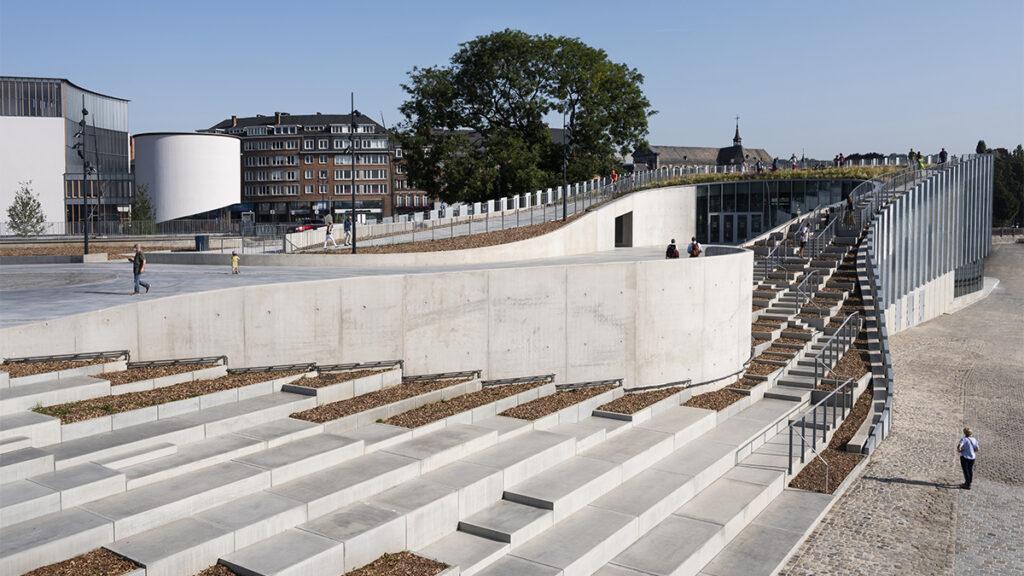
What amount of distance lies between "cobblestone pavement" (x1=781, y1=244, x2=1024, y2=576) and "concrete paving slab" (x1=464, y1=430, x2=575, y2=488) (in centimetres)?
385

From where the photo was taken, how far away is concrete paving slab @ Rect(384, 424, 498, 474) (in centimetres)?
1226

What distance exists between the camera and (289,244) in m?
33.9

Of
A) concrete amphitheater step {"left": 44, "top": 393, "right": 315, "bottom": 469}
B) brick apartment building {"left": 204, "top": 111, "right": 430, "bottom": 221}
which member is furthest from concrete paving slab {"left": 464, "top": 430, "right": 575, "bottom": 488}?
brick apartment building {"left": 204, "top": 111, "right": 430, "bottom": 221}

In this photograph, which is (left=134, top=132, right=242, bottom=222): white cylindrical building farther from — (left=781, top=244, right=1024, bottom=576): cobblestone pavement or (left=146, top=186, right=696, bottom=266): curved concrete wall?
(left=781, top=244, right=1024, bottom=576): cobblestone pavement

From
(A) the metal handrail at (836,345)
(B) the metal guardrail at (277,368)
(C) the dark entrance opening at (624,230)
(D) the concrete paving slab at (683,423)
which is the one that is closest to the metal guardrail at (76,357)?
(B) the metal guardrail at (277,368)

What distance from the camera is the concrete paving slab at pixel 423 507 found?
10492 mm

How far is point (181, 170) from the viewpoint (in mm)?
82062

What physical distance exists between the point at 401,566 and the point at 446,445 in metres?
3.13

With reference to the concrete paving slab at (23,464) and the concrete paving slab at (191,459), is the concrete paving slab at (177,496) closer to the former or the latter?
the concrete paving slab at (191,459)

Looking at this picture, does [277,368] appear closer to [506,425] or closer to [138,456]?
Answer: [506,425]

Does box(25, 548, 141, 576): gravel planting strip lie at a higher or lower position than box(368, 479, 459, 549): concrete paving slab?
higher

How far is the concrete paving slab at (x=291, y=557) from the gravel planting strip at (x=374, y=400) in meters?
3.45

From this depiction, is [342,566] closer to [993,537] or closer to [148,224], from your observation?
[993,537]

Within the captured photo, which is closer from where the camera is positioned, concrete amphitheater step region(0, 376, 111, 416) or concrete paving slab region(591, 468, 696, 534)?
concrete amphitheater step region(0, 376, 111, 416)
